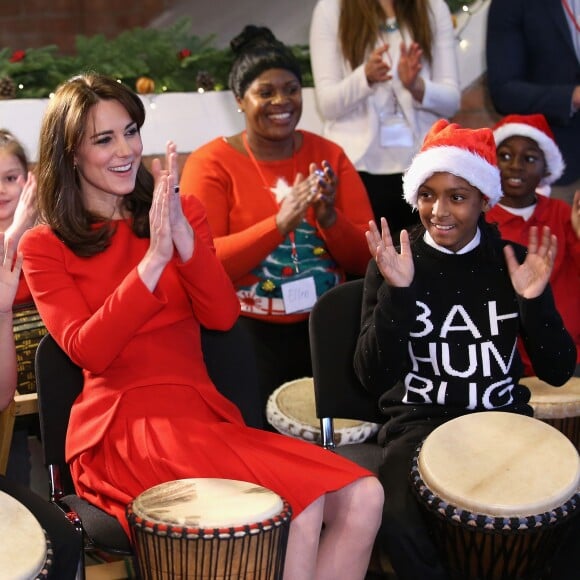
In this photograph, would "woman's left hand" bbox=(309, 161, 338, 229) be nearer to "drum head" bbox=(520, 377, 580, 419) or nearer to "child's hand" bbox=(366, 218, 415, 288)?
"child's hand" bbox=(366, 218, 415, 288)

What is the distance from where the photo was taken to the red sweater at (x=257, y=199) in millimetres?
3457

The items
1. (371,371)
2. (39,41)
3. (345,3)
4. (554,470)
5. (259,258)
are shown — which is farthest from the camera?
(39,41)

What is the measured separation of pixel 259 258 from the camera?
11.2ft

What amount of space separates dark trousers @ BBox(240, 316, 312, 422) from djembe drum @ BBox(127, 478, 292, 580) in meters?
1.32

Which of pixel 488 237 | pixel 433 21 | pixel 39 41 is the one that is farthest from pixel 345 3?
pixel 39 41

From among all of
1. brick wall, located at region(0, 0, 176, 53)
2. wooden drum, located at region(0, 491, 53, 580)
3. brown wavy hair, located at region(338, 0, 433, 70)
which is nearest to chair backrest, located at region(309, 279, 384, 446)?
wooden drum, located at region(0, 491, 53, 580)

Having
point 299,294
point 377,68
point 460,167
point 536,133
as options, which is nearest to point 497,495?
point 460,167

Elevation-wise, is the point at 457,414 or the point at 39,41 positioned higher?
the point at 39,41

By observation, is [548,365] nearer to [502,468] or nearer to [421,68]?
[502,468]

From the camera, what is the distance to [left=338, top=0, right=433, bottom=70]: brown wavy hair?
4.09 metres

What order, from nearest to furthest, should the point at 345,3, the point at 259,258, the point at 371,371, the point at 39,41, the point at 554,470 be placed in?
the point at 554,470 < the point at 371,371 < the point at 259,258 < the point at 345,3 < the point at 39,41

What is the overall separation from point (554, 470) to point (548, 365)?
0.45 meters

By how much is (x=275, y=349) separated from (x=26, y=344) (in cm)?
90

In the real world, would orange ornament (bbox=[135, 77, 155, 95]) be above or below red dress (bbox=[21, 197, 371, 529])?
above
